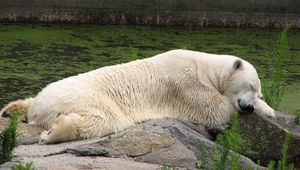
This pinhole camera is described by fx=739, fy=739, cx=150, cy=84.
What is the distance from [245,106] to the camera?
18.4ft

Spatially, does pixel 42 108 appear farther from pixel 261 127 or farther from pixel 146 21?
pixel 146 21

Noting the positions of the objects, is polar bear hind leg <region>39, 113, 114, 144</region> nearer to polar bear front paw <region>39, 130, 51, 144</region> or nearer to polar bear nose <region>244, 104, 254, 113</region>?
polar bear front paw <region>39, 130, 51, 144</region>

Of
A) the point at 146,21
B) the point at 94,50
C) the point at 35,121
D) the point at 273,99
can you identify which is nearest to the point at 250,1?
A: the point at 146,21

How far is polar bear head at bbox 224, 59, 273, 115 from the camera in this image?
5.64 metres

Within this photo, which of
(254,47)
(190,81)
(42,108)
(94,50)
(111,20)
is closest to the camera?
(42,108)

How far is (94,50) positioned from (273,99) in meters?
3.97

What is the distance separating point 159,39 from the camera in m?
11.4

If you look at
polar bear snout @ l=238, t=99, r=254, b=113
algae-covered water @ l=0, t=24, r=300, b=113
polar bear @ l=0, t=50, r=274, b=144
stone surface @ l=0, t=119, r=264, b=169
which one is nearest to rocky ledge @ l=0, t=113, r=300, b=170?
stone surface @ l=0, t=119, r=264, b=169

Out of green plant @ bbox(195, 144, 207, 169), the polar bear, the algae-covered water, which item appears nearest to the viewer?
green plant @ bbox(195, 144, 207, 169)

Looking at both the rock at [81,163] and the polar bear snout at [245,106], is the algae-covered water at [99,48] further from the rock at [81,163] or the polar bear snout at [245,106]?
the rock at [81,163]

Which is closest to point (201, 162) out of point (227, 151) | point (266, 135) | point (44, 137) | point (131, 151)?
point (131, 151)

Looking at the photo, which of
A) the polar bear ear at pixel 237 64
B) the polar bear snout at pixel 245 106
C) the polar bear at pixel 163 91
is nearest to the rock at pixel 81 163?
the polar bear at pixel 163 91

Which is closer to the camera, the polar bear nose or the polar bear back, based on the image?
the polar bear back

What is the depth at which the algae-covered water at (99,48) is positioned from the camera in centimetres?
823
